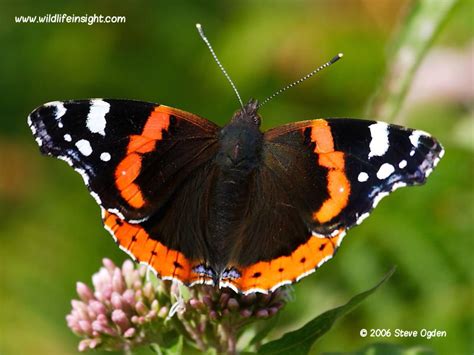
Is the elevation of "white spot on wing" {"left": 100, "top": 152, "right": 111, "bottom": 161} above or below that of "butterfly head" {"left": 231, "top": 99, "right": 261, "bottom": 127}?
below

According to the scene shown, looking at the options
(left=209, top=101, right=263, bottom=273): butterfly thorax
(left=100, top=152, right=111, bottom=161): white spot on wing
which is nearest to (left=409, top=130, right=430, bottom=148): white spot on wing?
(left=209, top=101, right=263, bottom=273): butterfly thorax

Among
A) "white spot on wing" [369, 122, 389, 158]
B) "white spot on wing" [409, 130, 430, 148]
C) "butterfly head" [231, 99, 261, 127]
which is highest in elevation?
"butterfly head" [231, 99, 261, 127]

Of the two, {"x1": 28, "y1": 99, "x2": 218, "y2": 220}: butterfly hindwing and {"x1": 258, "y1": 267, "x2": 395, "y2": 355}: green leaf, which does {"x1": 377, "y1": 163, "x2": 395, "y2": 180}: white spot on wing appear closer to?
{"x1": 258, "y1": 267, "x2": 395, "y2": 355}: green leaf

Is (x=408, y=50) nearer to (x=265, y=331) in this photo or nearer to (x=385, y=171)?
(x=385, y=171)

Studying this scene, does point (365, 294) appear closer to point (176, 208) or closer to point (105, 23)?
point (176, 208)

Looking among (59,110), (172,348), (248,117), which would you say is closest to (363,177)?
(248,117)

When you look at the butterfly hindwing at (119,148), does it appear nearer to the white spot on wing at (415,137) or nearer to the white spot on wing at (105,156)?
the white spot on wing at (105,156)

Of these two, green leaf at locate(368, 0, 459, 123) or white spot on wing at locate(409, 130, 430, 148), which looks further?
green leaf at locate(368, 0, 459, 123)
